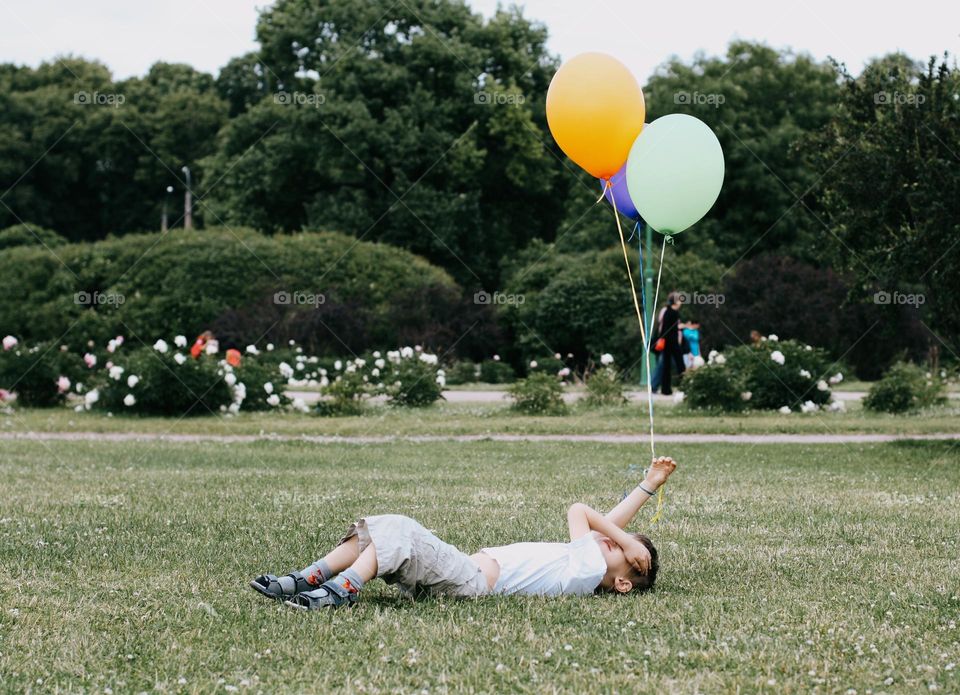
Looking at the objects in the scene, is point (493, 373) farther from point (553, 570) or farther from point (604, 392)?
point (553, 570)

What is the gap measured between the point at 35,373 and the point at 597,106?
1388cm

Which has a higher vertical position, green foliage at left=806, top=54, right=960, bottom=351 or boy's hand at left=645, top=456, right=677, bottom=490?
green foliage at left=806, top=54, right=960, bottom=351

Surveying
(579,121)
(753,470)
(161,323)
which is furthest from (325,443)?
(161,323)

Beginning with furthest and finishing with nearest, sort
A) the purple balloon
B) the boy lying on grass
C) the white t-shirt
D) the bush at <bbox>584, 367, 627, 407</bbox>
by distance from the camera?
the bush at <bbox>584, 367, 627, 407</bbox>, the purple balloon, the white t-shirt, the boy lying on grass

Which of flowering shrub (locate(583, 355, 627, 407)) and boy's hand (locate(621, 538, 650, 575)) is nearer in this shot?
boy's hand (locate(621, 538, 650, 575))

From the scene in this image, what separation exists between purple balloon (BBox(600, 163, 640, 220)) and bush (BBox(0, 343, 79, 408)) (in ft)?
40.5

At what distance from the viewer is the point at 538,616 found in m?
5.26

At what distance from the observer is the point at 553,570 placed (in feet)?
19.0

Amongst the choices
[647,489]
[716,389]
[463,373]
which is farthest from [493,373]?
[647,489]

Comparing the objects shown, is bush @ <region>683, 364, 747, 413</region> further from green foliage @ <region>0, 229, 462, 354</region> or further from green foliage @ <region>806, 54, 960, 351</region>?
green foliage @ <region>0, 229, 462, 354</region>

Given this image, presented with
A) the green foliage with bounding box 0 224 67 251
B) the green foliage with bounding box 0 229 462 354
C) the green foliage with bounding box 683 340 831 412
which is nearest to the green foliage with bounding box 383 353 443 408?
the green foliage with bounding box 683 340 831 412

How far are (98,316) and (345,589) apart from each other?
25.0m

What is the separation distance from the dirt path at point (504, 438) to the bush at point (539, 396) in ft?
7.77

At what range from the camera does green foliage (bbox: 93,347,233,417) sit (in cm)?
1716
